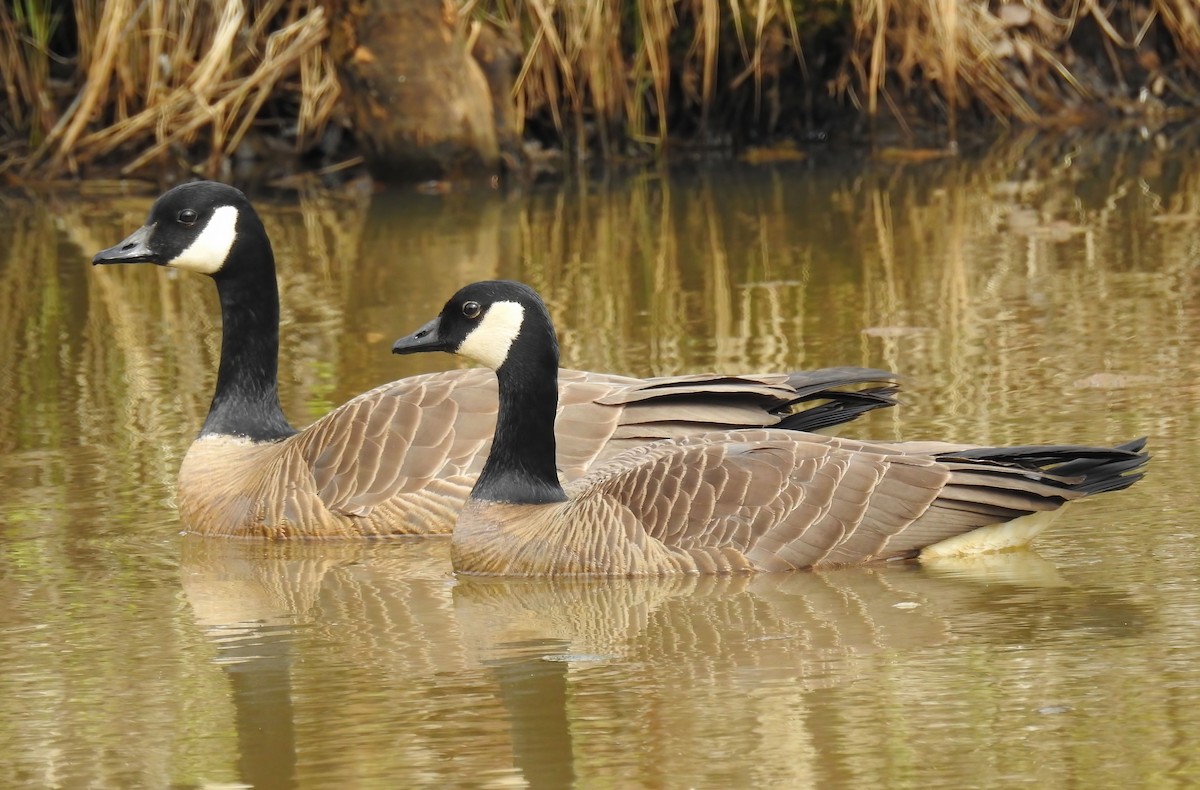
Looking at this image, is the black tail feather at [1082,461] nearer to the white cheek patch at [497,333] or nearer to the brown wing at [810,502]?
the brown wing at [810,502]

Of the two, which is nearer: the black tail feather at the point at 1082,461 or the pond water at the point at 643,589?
the pond water at the point at 643,589

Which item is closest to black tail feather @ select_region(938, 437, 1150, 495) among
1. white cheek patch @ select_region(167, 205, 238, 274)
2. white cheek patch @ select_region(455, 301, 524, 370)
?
Result: white cheek patch @ select_region(455, 301, 524, 370)

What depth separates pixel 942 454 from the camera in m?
6.57

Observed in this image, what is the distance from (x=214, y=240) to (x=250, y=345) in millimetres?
486

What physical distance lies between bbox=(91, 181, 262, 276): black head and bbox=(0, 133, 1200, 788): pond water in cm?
98

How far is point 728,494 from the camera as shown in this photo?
21.5ft

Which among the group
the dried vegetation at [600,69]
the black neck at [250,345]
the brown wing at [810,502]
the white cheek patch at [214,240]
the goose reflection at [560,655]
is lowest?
the goose reflection at [560,655]

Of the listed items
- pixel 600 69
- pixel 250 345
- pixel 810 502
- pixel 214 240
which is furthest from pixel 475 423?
pixel 600 69

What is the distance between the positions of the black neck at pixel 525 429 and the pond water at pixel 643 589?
40 cm

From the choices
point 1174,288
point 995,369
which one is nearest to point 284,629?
point 995,369

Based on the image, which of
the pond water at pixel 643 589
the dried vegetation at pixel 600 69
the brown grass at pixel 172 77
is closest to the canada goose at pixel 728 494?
the pond water at pixel 643 589

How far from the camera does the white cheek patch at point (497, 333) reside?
684 cm

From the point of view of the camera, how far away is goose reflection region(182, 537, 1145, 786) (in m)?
4.90

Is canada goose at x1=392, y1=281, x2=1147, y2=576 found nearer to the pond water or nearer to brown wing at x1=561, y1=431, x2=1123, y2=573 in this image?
brown wing at x1=561, y1=431, x2=1123, y2=573
